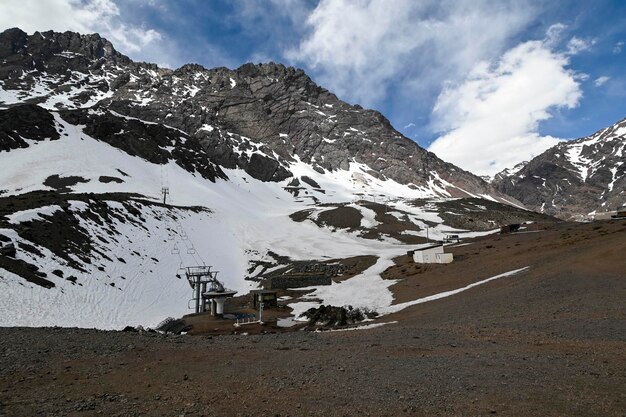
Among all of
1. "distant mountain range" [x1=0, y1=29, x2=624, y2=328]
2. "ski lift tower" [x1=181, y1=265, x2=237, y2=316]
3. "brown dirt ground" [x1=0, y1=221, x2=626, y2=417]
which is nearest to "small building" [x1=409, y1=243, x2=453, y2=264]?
"distant mountain range" [x1=0, y1=29, x2=624, y2=328]

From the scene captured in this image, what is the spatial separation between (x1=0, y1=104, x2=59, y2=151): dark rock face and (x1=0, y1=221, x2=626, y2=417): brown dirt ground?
409ft

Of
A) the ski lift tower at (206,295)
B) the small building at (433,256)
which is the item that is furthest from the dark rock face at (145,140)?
the small building at (433,256)

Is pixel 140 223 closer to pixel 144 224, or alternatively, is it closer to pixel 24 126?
pixel 144 224

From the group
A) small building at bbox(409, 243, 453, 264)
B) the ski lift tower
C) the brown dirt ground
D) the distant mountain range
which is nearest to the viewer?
the brown dirt ground

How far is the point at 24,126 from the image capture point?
123 meters

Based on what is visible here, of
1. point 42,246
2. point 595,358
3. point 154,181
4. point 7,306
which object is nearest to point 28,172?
point 154,181

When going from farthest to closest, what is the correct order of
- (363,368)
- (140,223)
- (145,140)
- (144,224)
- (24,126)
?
(145,140) → (24,126) → (144,224) → (140,223) → (363,368)

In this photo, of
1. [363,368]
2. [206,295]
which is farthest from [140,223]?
[363,368]

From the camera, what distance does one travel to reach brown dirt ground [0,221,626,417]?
30.0 ft

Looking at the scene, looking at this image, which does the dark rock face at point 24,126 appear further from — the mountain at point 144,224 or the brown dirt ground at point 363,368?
the brown dirt ground at point 363,368

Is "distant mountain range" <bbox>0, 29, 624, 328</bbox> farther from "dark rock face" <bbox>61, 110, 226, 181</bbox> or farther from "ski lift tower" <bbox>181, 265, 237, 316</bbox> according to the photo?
"ski lift tower" <bbox>181, 265, 237, 316</bbox>

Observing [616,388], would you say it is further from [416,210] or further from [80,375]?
[416,210]

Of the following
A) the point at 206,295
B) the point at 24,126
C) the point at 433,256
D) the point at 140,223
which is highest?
the point at 24,126

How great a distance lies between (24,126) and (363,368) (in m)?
148
